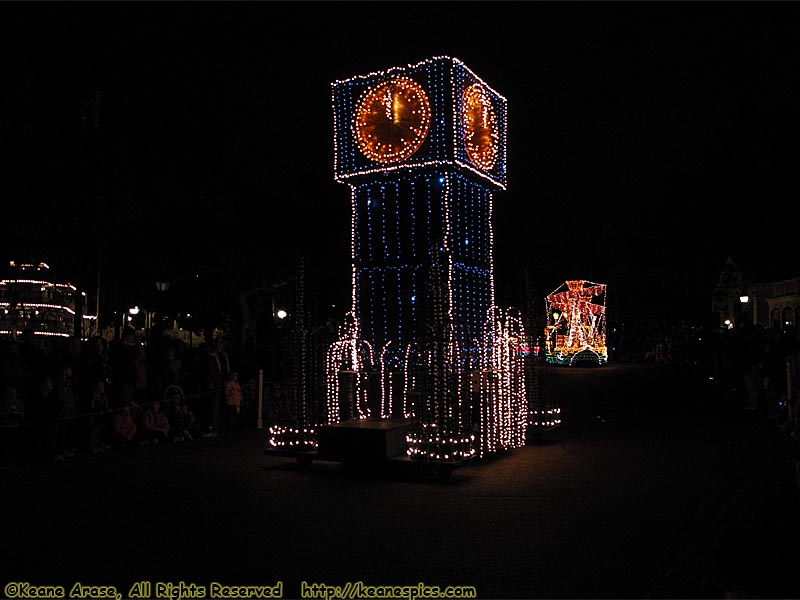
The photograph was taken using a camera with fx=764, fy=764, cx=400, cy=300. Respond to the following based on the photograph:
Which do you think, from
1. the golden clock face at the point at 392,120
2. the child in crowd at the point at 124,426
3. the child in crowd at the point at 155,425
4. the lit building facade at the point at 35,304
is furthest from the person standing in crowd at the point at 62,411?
the lit building facade at the point at 35,304

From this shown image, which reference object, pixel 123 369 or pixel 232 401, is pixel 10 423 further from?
pixel 232 401

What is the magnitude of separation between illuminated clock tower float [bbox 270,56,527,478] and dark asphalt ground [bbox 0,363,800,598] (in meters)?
0.66

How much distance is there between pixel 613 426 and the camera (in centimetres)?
1402

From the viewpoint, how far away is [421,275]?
36.7ft

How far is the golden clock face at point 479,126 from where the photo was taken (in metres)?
10.9

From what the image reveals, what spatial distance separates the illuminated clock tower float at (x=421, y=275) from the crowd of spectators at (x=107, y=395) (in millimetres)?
3169

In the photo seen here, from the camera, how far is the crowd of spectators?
35.7 feet

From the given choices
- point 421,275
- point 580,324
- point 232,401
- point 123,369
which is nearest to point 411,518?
point 421,275

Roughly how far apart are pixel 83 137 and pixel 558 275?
49.1m

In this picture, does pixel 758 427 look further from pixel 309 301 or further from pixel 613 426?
pixel 309 301

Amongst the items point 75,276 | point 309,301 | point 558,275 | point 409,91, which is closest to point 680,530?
point 309,301

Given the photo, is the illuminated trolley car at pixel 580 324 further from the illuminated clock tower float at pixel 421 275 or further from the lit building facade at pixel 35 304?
the illuminated clock tower float at pixel 421 275

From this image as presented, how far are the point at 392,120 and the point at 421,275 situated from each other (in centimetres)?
226

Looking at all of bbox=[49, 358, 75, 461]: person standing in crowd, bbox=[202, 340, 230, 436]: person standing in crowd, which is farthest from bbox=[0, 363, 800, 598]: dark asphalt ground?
bbox=[202, 340, 230, 436]: person standing in crowd
